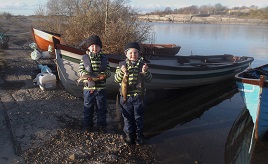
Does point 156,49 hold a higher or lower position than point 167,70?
higher

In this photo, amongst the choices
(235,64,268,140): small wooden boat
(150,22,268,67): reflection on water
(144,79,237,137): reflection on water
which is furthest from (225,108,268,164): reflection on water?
(150,22,268,67): reflection on water

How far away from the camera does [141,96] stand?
15.2 feet

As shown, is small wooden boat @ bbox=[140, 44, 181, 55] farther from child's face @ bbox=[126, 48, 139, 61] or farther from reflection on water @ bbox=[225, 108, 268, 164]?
child's face @ bbox=[126, 48, 139, 61]

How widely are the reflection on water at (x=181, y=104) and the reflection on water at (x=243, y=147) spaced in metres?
1.19

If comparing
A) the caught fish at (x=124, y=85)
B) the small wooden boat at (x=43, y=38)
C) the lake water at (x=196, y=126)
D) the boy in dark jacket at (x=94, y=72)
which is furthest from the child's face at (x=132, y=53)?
the small wooden boat at (x=43, y=38)

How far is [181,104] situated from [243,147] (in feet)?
8.99

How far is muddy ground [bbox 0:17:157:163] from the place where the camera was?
4225 millimetres

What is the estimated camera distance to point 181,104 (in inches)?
315

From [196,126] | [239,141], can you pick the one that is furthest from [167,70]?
[239,141]

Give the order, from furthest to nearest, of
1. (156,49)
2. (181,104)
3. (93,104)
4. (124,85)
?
(156,49), (181,104), (93,104), (124,85)

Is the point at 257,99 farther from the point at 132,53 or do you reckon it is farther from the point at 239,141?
the point at 132,53

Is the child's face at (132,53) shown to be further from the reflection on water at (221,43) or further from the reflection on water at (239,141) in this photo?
the reflection on water at (221,43)

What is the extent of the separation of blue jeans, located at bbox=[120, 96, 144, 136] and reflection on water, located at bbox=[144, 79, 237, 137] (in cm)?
84

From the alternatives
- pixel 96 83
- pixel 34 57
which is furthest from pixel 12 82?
pixel 96 83
